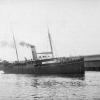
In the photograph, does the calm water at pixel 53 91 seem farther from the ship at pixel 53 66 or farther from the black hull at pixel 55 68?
the ship at pixel 53 66

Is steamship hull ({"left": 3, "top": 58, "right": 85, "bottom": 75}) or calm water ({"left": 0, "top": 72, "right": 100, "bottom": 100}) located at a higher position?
steamship hull ({"left": 3, "top": 58, "right": 85, "bottom": 75})

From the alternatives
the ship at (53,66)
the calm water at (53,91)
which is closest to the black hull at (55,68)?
→ the ship at (53,66)

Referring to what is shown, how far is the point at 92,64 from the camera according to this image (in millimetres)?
88500

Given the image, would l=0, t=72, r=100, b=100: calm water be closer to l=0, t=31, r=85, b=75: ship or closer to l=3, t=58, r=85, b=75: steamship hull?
l=3, t=58, r=85, b=75: steamship hull

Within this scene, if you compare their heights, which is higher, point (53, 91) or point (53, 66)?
point (53, 66)

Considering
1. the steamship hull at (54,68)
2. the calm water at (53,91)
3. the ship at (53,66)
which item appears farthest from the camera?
the ship at (53,66)

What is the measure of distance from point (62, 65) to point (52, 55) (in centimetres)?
930

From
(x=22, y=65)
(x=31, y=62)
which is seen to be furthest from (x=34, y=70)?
(x=22, y=65)

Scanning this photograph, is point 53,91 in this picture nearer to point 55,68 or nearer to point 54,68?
point 55,68

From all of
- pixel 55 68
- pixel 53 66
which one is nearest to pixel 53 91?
pixel 55 68

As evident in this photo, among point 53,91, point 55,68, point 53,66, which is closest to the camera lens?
point 53,91

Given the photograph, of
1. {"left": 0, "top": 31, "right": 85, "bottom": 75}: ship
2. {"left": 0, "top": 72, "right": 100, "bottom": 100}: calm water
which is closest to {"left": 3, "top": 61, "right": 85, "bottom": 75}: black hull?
{"left": 0, "top": 31, "right": 85, "bottom": 75}: ship

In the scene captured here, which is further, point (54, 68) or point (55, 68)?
point (54, 68)

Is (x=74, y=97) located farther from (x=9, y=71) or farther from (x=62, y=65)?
(x=9, y=71)
